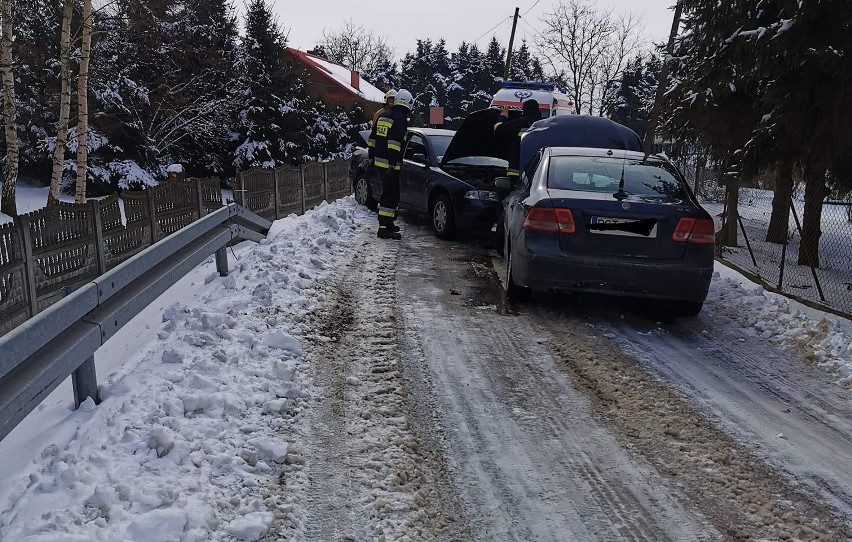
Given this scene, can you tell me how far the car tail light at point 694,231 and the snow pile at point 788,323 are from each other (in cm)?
103

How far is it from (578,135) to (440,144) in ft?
8.30

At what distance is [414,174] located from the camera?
37.1 ft

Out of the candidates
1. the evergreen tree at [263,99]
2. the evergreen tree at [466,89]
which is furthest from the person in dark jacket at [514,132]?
the evergreen tree at [466,89]

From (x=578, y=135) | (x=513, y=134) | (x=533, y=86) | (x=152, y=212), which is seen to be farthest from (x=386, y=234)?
(x=533, y=86)

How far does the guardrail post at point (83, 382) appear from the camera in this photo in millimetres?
3631

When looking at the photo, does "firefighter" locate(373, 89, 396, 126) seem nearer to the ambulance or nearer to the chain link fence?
the chain link fence

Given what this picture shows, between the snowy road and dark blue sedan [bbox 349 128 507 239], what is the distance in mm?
3828

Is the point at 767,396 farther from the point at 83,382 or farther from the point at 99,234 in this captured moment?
the point at 99,234

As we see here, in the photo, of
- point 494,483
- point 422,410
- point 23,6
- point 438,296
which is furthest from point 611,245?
point 23,6

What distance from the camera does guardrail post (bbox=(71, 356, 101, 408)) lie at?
3631mm

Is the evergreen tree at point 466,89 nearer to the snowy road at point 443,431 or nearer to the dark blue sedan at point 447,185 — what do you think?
the dark blue sedan at point 447,185

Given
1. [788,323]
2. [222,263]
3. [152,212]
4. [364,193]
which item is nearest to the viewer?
[788,323]

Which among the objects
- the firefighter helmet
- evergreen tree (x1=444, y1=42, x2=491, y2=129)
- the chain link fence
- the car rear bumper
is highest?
evergreen tree (x1=444, y1=42, x2=491, y2=129)

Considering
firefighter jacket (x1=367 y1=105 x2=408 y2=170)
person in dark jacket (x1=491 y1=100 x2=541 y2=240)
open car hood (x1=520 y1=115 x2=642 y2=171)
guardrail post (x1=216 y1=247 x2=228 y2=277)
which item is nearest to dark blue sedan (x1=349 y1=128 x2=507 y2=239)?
person in dark jacket (x1=491 y1=100 x2=541 y2=240)
